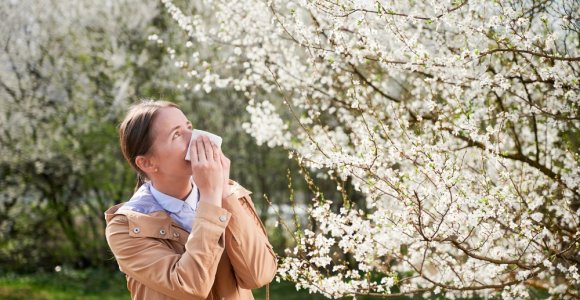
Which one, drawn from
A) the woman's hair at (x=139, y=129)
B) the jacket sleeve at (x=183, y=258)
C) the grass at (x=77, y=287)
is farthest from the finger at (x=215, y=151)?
the grass at (x=77, y=287)

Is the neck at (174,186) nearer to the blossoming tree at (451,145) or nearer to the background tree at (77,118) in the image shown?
the blossoming tree at (451,145)

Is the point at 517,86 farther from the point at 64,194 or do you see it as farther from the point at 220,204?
the point at 64,194

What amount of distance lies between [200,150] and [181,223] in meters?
0.26

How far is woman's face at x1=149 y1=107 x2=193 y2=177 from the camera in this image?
210 cm

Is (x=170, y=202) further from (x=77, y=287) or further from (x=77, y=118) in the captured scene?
(x=77, y=118)

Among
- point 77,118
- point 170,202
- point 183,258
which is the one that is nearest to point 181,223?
point 170,202

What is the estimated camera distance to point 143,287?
2078mm

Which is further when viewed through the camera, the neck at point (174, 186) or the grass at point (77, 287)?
the grass at point (77, 287)

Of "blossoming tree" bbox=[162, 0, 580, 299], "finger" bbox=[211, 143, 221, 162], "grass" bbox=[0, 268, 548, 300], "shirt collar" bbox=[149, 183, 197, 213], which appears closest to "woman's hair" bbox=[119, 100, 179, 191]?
"shirt collar" bbox=[149, 183, 197, 213]

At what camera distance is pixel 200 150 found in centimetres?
200

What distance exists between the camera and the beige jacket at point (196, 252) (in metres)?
1.94

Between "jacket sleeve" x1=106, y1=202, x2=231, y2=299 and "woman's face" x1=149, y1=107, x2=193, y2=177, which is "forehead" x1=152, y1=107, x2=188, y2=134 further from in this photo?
"jacket sleeve" x1=106, y1=202, x2=231, y2=299

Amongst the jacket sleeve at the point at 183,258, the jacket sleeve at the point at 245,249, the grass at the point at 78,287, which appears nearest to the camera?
the jacket sleeve at the point at 183,258

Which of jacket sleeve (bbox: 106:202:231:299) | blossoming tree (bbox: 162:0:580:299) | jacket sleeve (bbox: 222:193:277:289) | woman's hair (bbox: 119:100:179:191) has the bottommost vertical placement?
jacket sleeve (bbox: 106:202:231:299)
